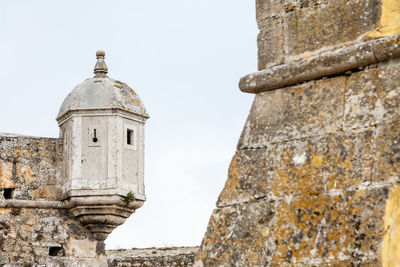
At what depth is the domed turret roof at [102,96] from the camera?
1073 cm

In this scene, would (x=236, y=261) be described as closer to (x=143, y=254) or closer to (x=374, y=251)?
(x=374, y=251)

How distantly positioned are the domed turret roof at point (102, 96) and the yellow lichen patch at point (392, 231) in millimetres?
8560

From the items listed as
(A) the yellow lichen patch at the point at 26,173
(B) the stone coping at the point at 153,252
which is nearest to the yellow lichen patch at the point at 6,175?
(A) the yellow lichen patch at the point at 26,173

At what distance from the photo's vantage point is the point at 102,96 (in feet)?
35.4

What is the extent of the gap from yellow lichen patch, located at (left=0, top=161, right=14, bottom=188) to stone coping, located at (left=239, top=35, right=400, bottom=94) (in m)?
7.85

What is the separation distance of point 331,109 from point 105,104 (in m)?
8.38

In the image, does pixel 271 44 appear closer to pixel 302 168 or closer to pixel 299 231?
pixel 302 168

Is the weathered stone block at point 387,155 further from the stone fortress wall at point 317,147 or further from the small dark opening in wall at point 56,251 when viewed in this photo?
the small dark opening in wall at point 56,251

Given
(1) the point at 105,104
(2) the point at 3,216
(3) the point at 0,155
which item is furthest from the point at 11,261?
(1) the point at 105,104

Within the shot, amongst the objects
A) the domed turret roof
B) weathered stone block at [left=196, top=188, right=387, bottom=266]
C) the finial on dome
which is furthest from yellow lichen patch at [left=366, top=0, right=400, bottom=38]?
the finial on dome

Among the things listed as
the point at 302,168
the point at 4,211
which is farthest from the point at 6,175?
the point at 302,168

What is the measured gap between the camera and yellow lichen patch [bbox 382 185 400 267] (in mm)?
2209

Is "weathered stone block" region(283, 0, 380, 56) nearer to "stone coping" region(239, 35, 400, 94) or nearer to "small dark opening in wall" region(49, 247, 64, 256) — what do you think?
"stone coping" region(239, 35, 400, 94)

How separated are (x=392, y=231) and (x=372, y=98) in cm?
39
